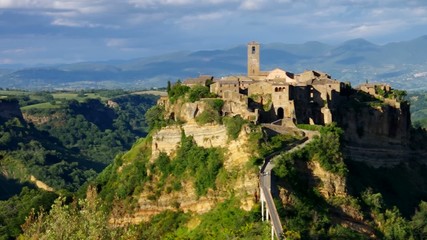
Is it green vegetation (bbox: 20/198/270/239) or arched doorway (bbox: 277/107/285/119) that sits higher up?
arched doorway (bbox: 277/107/285/119)

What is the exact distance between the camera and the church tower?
60344 millimetres

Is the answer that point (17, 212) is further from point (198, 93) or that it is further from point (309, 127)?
point (309, 127)

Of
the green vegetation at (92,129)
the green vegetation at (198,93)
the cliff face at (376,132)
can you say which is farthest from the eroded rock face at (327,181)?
the green vegetation at (92,129)

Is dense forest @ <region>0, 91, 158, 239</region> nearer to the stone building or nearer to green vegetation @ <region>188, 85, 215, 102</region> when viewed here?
green vegetation @ <region>188, 85, 215, 102</region>

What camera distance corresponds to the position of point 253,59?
6044 centimetres

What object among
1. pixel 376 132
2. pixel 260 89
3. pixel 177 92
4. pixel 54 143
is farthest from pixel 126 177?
pixel 54 143

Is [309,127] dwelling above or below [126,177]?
above

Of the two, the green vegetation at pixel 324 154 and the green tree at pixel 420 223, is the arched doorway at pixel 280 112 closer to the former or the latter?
the green vegetation at pixel 324 154

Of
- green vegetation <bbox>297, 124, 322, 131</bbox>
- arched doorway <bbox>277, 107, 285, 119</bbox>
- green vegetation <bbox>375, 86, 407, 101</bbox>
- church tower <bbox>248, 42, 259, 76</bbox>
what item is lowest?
green vegetation <bbox>297, 124, 322, 131</bbox>

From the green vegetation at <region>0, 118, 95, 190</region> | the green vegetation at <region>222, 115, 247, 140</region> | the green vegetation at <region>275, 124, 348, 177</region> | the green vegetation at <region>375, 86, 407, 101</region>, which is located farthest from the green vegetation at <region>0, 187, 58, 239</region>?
the green vegetation at <region>375, 86, 407, 101</region>

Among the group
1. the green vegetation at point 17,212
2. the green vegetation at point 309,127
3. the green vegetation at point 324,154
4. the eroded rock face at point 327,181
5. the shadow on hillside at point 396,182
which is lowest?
the green vegetation at point 17,212

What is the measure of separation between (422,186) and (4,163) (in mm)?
71285

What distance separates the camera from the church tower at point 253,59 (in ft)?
198

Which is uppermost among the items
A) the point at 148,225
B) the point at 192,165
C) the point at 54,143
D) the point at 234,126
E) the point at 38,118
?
the point at 234,126
